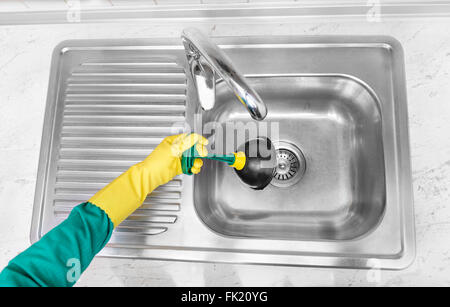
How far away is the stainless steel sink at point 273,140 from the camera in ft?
2.25

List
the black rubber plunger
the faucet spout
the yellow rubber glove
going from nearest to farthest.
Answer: the faucet spout
the yellow rubber glove
the black rubber plunger

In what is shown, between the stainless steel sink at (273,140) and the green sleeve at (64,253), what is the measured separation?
9 cm

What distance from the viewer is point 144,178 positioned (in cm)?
67

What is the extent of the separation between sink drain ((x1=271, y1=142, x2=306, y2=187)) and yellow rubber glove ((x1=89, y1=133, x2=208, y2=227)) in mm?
244

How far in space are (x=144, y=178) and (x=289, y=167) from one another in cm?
41

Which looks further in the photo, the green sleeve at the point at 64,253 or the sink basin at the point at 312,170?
the sink basin at the point at 312,170

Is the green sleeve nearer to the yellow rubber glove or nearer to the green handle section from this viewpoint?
the yellow rubber glove

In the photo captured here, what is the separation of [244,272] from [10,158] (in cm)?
69

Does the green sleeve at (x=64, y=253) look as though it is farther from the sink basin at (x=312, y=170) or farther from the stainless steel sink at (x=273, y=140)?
the sink basin at (x=312, y=170)

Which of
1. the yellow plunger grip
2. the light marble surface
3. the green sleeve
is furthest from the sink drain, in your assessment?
the green sleeve

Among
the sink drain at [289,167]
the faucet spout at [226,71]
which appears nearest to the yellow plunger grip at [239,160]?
the sink drain at [289,167]

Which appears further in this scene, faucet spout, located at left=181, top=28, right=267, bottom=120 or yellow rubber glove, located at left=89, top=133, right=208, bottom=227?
yellow rubber glove, located at left=89, top=133, right=208, bottom=227

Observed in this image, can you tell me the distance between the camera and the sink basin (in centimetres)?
77

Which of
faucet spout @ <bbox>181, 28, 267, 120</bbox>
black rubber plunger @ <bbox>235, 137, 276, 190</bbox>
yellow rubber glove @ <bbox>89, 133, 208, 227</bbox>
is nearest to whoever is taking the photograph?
faucet spout @ <bbox>181, 28, 267, 120</bbox>
